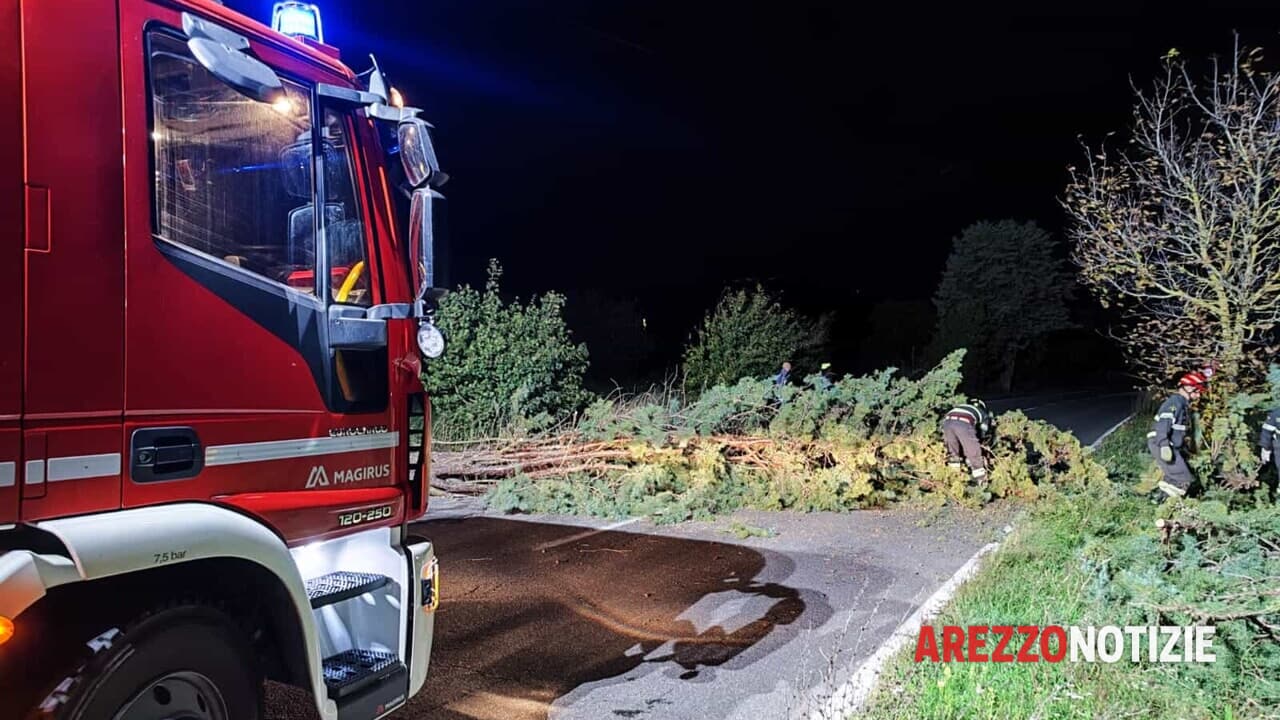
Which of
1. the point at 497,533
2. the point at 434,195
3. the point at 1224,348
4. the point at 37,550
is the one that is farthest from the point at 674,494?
the point at 37,550

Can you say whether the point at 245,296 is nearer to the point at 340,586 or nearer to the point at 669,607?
the point at 340,586

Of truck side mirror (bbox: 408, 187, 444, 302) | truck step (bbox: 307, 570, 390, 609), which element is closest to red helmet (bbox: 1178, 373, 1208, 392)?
truck side mirror (bbox: 408, 187, 444, 302)

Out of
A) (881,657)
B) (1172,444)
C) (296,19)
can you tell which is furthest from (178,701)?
(1172,444)

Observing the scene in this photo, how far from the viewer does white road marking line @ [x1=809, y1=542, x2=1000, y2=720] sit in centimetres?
394

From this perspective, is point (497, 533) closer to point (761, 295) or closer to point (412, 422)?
point (412, 422)

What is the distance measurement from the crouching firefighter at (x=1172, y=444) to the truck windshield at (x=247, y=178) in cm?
808

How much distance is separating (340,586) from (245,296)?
1.10 m

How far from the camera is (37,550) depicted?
7.00 ft

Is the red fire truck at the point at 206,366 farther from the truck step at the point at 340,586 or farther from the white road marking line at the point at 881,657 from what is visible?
the white road marking line at the point at 881,657

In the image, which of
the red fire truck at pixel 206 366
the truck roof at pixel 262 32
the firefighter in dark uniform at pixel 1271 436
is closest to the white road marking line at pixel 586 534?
the red fire truck at pixel 206 366

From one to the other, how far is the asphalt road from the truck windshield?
232 centimetres

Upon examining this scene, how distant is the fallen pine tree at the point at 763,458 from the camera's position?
954 cm

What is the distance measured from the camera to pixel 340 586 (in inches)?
123

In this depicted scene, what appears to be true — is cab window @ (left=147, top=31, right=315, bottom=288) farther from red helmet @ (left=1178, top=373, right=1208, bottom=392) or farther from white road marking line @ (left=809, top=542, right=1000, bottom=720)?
red helmet @ (left=1178, top=373, right=1208, bottom=392)
